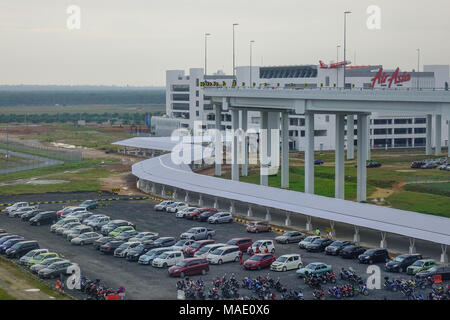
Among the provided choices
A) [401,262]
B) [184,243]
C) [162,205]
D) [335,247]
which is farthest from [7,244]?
[401,262]

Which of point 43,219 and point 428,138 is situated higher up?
point 428,138

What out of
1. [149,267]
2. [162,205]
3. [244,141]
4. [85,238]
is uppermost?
[244,141]

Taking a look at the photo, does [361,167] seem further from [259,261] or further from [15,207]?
[15,207]

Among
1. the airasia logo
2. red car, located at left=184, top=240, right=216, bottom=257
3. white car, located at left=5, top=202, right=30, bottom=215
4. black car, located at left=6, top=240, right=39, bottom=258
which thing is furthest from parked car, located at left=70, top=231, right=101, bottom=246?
the airasia logo

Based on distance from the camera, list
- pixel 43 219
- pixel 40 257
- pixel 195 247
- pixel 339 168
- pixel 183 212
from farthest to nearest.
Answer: pixel 339 168 < pixel 183 212 < pixel 43 219 < pixel 195 247 < pixel 40 257

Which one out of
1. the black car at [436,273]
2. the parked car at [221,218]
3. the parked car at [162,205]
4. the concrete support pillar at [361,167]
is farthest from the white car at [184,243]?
the concrete support pillar at [361,167]

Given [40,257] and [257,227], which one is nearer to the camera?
[40,257]

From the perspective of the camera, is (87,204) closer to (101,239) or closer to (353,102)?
(101,239)

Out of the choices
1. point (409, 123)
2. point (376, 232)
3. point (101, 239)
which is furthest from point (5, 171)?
point (409, 123)

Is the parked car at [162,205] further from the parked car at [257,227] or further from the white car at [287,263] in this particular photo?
the white car at [287,263]
